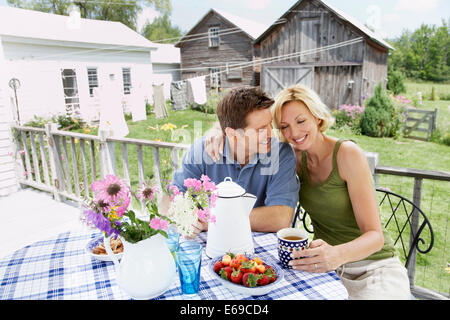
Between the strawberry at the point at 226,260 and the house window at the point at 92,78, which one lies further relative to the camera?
the house window at the point at 92,78

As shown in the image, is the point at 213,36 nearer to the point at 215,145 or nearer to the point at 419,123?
the point at 419,123

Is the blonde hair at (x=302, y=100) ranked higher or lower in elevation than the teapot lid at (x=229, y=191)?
higher

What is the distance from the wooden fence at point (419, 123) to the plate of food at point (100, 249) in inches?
185

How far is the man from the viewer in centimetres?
88

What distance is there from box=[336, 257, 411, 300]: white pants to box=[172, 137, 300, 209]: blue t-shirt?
253 millimetres

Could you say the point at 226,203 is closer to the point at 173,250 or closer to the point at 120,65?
the point at 173,250

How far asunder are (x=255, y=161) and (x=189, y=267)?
1.53 ft

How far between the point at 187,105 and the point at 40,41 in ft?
5.67

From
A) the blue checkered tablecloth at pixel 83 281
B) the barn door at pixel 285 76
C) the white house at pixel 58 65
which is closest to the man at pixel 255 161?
the blue checkered tablecloth at pixel 83 281

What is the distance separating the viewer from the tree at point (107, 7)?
3179 millimetres

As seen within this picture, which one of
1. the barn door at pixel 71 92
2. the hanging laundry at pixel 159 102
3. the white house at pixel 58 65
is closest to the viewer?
the white house at pixel 58 65

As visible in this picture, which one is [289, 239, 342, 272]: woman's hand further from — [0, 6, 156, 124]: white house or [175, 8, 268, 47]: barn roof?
[175, 8, 268, 47]: barn roof

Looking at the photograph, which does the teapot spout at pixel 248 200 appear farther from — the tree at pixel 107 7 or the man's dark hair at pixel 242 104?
the tree at pixel 107 7

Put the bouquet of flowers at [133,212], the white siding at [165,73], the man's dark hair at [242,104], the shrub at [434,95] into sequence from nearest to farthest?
the bouquet of flowers at [133,212] → the man's dark hair at [242,104] → the shrub at [434,95] → the white siding at [165,73]
